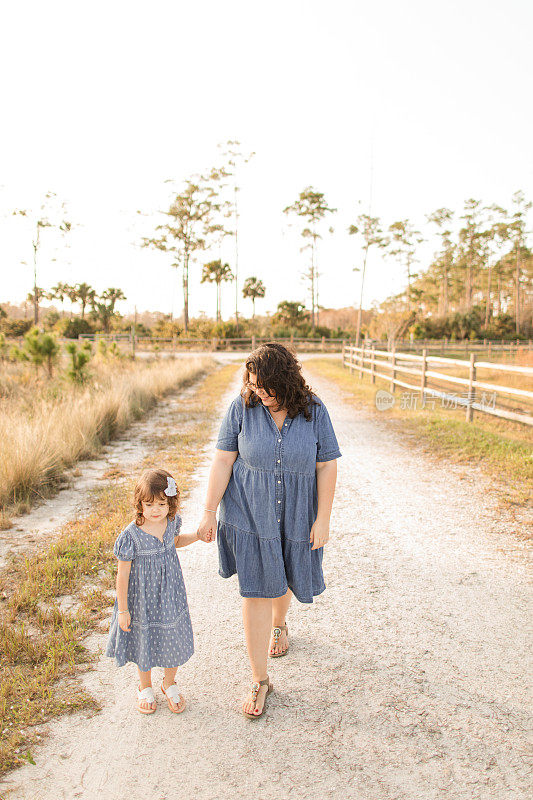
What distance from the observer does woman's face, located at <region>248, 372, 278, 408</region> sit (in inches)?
92.0

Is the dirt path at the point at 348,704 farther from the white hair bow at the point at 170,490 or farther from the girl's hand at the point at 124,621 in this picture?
the white hair bow at the point at 170,490

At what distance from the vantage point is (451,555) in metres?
4.10

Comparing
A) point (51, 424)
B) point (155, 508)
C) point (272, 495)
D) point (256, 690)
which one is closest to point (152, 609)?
point (155, 508)

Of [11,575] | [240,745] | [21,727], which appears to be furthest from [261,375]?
[11,575]

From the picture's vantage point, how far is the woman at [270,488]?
92.1 inches

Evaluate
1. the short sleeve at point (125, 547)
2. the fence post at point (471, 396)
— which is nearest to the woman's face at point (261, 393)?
the short sleeve at point (125, 547)

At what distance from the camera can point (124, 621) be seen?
2307mm

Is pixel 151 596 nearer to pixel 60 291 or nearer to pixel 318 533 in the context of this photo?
pixel 318 533

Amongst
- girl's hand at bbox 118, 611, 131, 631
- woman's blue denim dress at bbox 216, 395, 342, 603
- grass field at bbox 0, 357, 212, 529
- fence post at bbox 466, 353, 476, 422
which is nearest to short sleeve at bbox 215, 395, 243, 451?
woman's blue denim dress at bbox 216, 395, 342, 603

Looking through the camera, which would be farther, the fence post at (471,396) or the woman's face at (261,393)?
the fence post at (471,396)

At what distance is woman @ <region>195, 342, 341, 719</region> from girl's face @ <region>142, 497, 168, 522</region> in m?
0.20

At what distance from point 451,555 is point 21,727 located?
3.04m

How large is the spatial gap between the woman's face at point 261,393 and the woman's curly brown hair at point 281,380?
1cm

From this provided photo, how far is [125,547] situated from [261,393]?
0.87 meters
